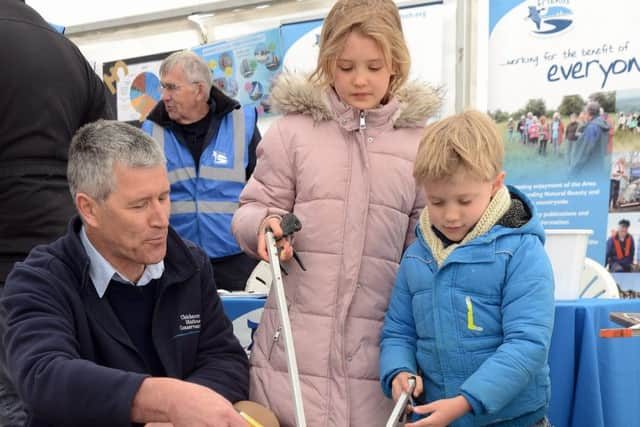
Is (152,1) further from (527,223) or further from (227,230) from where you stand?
(527,223)

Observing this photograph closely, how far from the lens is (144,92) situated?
5.75 meters

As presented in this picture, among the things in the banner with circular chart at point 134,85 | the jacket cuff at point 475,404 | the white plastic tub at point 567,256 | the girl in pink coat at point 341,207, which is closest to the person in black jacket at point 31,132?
the girl in pink coat at point 341,207

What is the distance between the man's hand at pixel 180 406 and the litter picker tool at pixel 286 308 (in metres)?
0.19

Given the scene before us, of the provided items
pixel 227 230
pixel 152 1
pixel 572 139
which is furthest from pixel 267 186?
pixel 152 1

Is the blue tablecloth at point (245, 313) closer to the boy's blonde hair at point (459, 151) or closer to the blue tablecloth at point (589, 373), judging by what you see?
the blue tablecloth at point (589, 373)

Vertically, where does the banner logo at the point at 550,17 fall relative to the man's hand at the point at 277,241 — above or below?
above

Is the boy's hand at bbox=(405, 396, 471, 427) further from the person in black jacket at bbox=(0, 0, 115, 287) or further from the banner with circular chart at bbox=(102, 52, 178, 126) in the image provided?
the banner with circular chart at bbox=(102, 52, 178, 126)

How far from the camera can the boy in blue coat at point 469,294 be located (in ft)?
5.53

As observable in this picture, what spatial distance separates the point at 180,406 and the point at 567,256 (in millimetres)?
1544

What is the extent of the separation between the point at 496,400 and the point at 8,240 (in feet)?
5.29

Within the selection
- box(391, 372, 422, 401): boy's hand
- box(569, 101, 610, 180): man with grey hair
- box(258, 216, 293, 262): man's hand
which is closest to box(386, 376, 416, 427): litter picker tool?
box(391, 372, 422, 401): boy's hand

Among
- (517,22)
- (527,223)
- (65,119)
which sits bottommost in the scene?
(527,223)

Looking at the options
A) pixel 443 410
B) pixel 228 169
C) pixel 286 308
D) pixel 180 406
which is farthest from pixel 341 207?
pixel 228 169

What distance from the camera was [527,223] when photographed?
1.83 metres
